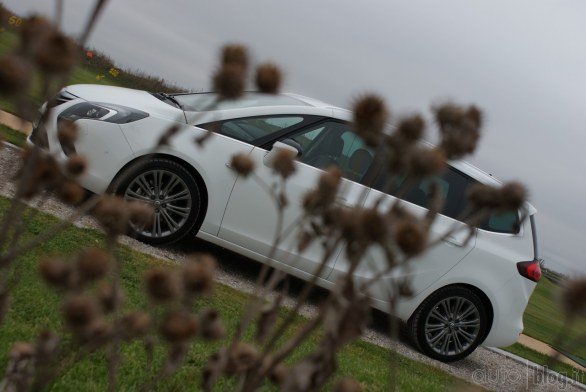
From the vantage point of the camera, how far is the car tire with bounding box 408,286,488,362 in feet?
21.6

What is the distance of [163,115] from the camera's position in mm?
6016

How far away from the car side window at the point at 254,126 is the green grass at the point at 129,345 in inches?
53.7

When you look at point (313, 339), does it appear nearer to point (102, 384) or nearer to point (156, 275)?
point (102, 384)

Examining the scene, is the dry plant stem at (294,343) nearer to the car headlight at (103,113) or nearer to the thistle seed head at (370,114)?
the thistle seed head at (370,114)

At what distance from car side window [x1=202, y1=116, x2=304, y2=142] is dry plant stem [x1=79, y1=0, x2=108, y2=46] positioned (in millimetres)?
5169

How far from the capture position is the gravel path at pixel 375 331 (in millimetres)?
5910

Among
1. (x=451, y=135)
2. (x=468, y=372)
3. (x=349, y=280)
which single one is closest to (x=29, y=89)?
(x=349, y=280)

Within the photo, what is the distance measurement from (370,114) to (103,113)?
5.20 meters

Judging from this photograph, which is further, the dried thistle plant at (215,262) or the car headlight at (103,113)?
the car headlight at (103,113)

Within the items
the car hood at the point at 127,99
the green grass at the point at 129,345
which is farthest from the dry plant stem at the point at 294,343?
the car hood at the point at 127,99

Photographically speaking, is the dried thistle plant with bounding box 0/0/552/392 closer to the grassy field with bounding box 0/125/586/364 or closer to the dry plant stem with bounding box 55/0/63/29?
the dry plant stem with bounding box 55/0/63/29

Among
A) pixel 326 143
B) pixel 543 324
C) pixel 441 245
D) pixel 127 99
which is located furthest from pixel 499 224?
pixel 543 324

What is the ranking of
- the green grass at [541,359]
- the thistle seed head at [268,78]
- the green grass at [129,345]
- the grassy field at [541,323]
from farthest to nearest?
the grassy field at [541,323] → the green grass at [541,359] → the green grass at [129,345] → the thistle seed head at [268,78]

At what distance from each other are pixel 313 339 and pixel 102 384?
256 centimetres
